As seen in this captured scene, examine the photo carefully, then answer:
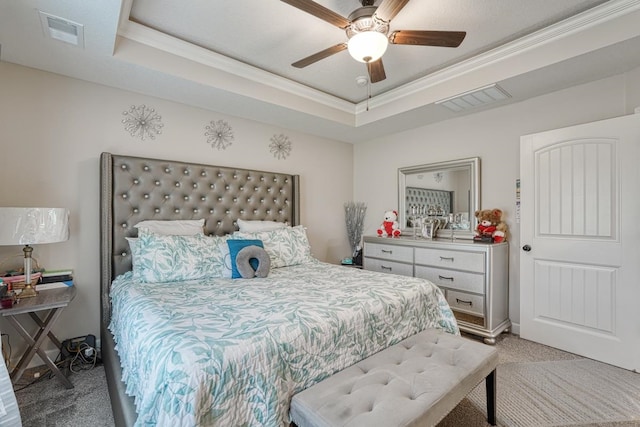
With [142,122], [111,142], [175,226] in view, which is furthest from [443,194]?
[111,142]

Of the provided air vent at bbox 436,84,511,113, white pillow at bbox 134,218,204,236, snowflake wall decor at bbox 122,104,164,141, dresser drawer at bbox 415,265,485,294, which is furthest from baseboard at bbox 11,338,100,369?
air vent at bbox 436,84,511,113

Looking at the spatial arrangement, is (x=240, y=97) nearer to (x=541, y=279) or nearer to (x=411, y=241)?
(x=411, y=241)

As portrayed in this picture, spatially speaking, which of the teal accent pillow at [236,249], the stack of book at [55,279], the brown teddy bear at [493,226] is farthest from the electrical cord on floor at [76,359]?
the brown teddy bear at [493,226]

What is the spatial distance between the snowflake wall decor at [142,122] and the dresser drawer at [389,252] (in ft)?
8.67

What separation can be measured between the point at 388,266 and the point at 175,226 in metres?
2.33

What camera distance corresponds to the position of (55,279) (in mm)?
2299

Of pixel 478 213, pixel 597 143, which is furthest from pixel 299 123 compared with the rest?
pixel 597 143

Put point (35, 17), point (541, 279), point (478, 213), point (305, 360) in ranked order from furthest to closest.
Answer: point (478, 213) < point (541, 279) < point (35, 17) < point (305, 360)

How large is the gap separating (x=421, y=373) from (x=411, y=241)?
2.03m

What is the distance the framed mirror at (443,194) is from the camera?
3340 millimetres

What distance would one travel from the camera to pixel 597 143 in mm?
2434

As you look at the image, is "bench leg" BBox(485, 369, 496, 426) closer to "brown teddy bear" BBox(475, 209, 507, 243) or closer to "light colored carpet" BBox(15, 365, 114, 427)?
"brown teddy bear" BBox(475, 209, 507, 243)

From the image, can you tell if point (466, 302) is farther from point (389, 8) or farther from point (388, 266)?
point (389, 8)

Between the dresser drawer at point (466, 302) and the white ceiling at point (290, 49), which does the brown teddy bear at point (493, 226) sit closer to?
the dresser drawer at point (466, 302)
